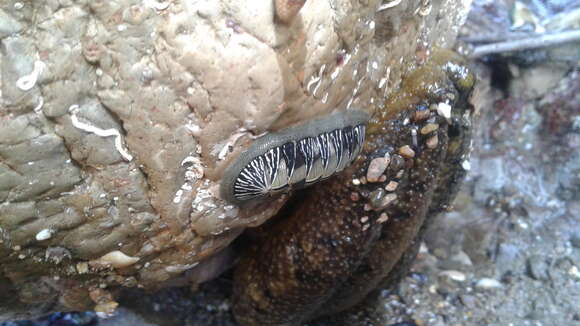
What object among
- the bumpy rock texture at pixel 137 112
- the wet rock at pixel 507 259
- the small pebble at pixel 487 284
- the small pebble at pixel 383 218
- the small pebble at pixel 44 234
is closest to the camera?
the bumpy rock texture at pixel 137 112

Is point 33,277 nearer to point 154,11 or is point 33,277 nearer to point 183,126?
point 183,126

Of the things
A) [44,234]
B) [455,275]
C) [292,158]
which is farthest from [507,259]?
[44,234]

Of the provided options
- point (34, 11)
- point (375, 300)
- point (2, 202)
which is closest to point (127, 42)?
point (34, 11)

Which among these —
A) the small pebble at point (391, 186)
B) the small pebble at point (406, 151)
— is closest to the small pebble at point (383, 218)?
the small pebble at point (391, 186)

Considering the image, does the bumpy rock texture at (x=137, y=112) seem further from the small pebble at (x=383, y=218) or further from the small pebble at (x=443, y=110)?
the small pebble at (x=383, y=218)

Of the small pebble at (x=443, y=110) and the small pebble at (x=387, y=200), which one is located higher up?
the small pebble at (x=443, y=110)

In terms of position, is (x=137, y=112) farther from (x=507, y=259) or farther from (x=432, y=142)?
(x=507, y=259)
